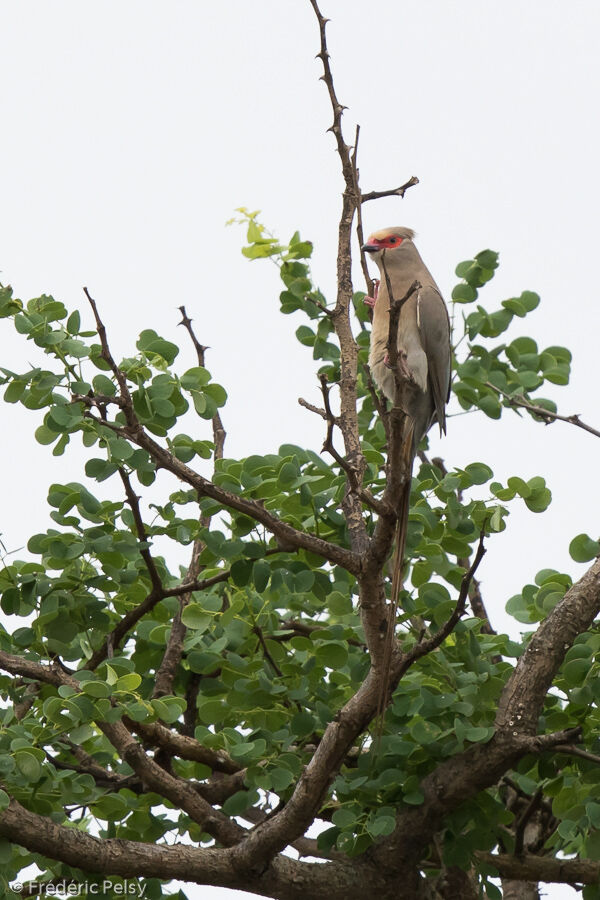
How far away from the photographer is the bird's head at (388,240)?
12.4 feet

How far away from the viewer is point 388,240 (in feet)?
12.6

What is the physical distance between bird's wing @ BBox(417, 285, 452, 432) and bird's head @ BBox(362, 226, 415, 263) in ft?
1.12

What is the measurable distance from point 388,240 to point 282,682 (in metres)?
1.88

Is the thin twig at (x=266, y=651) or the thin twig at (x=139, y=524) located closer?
the thin twig at (x=139, y=524)

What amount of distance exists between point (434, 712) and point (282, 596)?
609 mm

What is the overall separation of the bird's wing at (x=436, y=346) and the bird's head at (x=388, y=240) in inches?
13.4

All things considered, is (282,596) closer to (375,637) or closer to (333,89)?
(375,637)

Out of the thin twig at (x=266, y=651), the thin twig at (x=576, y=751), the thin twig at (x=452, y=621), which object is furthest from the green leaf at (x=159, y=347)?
the thin twig at (x=576, y=751)

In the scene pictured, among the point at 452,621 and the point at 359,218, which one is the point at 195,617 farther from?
the point at 359,218

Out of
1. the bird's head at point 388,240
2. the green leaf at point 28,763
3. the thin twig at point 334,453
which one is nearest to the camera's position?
the thin twig at point 334,453

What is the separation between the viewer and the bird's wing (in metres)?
3.42

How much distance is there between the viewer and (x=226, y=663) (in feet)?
8.52

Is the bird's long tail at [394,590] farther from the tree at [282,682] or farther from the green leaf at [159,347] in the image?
the green leaf at [159,347]

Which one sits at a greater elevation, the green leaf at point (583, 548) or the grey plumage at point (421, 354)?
the grey plumage at point (421, 354)
